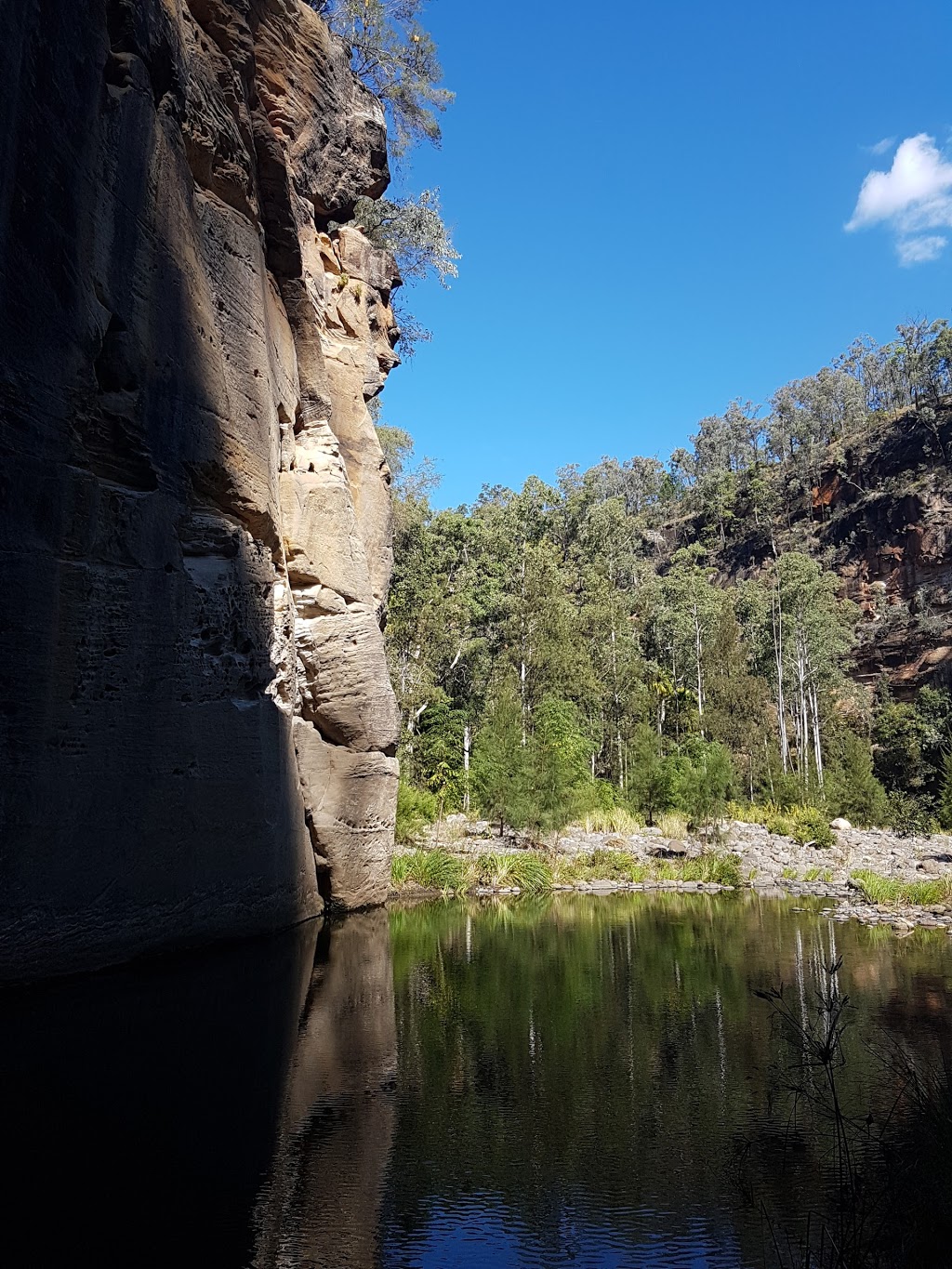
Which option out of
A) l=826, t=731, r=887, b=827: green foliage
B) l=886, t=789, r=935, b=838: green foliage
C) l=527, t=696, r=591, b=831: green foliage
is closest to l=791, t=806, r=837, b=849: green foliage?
l=826, t=731, r=887, b=827: green foliage

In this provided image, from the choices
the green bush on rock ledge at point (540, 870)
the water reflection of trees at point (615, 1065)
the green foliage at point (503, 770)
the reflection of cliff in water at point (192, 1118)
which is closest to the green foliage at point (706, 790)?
the green bush on rock ledge at point (540, 870)

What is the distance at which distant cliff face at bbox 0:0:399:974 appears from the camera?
881 cm

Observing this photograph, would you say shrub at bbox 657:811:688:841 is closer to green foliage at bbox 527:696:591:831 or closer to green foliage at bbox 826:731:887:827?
green foliage at bbox 527:696:591:831

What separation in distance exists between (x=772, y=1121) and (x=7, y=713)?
21.9 ft

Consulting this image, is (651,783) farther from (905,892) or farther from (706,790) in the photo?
(905,892)

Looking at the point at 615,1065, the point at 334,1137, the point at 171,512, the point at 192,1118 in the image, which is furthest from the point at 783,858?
the point at 192,1118

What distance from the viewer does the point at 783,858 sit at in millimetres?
25750

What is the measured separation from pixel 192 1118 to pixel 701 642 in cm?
4592

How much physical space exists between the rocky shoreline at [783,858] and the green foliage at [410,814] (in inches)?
29.0

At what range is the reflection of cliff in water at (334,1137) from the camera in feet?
13.5

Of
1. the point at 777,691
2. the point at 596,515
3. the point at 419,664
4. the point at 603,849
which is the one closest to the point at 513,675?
the point at 419,664

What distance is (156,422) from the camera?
10969 mm

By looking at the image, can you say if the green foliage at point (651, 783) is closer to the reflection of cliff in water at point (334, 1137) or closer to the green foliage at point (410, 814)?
the green foliage at point (410, 814)

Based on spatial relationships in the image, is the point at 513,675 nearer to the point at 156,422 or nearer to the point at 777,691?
the point at 777,691
